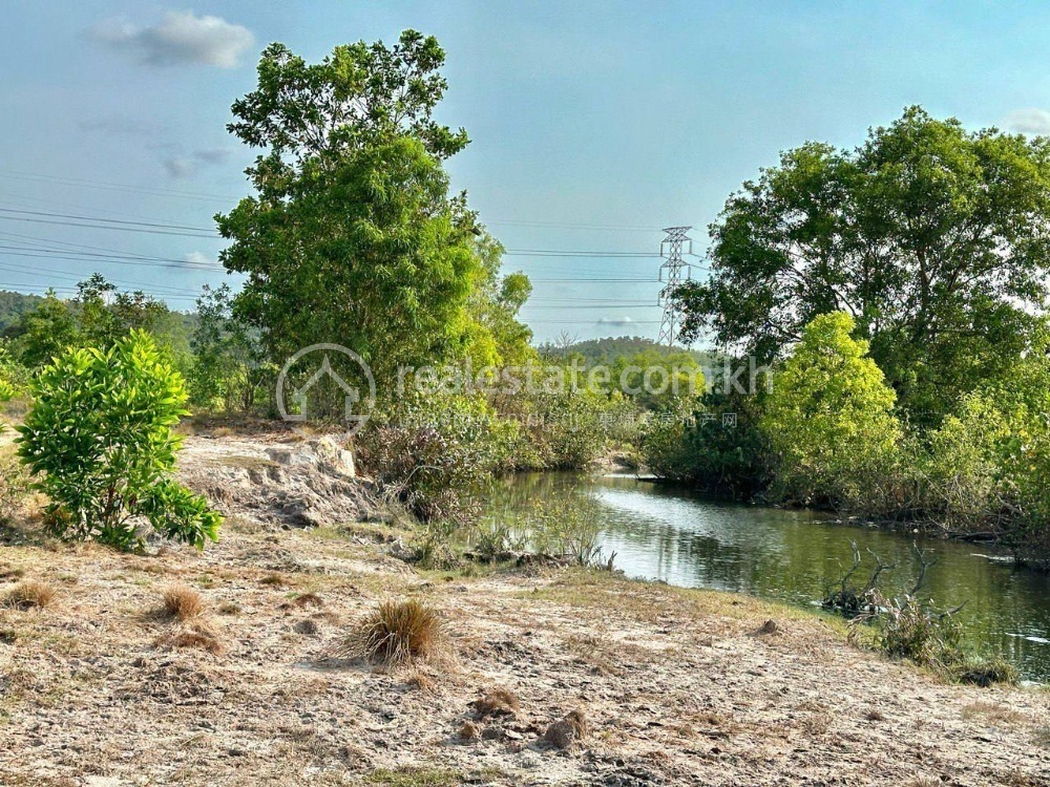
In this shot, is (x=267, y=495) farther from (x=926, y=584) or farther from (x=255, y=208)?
(x=255, y=208)

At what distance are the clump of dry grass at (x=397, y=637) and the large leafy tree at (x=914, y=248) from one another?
85.8ft

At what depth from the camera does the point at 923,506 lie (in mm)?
24406

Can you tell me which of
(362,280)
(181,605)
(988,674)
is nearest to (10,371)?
(362,280)

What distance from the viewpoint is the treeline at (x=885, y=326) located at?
25.5 metres

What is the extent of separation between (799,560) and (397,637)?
12483 millimetres

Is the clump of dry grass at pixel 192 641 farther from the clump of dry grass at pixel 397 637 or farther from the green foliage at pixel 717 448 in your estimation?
the green foliage at pixel 717 448

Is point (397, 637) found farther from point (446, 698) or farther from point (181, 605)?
point (181, 605)

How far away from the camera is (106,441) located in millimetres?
10039

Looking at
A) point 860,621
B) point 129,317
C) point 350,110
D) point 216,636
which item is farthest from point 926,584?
point 129,317

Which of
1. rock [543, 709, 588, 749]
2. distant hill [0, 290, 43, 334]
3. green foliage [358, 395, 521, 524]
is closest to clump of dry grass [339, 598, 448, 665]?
rock [543, 709, 588, 749]

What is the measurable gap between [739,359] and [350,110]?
55.5 feet

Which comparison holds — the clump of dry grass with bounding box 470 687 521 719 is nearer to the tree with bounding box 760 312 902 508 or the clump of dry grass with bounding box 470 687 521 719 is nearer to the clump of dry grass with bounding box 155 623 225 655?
the clump of dry grass with bounding box 155 623 225 655

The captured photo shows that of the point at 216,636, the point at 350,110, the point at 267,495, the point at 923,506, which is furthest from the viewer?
the point at 350,110

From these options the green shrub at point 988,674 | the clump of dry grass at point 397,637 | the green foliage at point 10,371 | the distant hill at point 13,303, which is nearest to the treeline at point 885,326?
the green shrub at point 988,674
